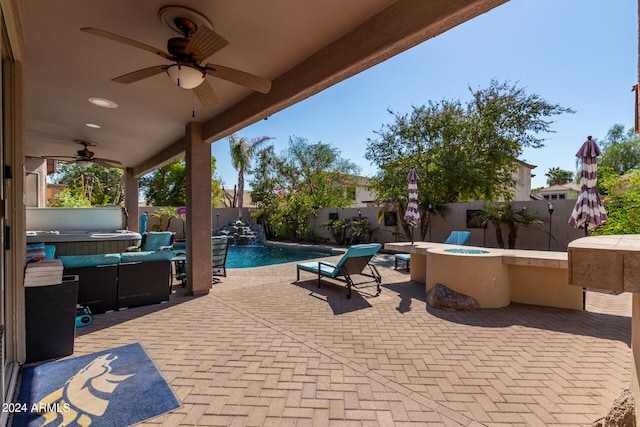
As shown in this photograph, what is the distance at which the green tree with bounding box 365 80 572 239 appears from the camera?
11.2 meters

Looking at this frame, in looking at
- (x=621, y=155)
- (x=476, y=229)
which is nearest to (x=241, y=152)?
(x=476, y=229)

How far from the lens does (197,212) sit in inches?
212

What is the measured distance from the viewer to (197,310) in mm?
4371

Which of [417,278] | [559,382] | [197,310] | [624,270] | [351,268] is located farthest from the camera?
[417,278]

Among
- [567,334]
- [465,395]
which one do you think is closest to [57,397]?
[465,395]

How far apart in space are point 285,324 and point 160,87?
11.6 feet

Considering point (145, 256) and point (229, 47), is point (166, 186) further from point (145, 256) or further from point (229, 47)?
point (229, 47)

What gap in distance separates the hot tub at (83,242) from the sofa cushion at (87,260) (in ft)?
7.65

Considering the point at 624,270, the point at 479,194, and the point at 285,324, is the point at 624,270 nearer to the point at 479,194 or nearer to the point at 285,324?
the point at 285,324

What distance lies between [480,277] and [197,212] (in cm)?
490

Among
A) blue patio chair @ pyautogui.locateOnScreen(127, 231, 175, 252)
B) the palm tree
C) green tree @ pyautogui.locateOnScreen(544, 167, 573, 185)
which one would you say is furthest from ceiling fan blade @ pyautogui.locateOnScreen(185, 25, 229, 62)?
green tree @ pyautogui.locateOnScreen(544, 167, 573, 185)

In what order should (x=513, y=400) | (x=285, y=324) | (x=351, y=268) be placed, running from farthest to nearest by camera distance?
(x=351, y=268)
(x=285, y=324)
(x=513, y=400)

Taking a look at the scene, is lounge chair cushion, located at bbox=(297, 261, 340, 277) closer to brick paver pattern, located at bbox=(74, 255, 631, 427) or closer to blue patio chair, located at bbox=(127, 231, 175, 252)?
brick paver pattern, located at bbox=(74, 255, 631, 427)

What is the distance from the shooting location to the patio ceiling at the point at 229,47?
237 centimetres
